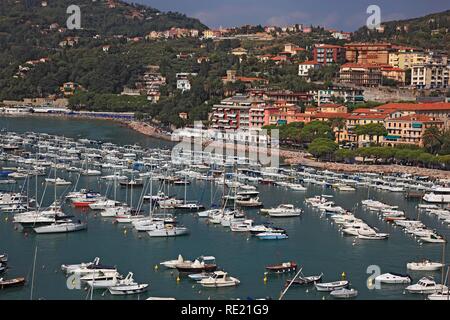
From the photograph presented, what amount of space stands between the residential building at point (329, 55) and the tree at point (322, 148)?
34.3 ft

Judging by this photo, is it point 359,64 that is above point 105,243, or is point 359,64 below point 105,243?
above

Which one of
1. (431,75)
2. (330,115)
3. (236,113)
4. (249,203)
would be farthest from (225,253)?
(431,75)

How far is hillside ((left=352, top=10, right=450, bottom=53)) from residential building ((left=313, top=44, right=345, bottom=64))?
121 inches

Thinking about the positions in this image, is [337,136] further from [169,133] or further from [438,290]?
[438,290]

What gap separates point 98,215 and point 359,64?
1564 cm

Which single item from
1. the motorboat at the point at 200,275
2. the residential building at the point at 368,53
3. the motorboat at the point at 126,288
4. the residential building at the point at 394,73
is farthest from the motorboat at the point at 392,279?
the residential building at the point at 368,53

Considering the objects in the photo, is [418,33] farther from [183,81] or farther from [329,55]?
[183,81]

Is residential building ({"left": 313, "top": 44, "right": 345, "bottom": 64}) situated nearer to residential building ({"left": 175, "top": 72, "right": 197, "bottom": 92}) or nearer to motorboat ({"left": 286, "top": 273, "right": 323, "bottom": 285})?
residential building ({"left": 175, "top": 72, "right": 197, "bottom": 92})

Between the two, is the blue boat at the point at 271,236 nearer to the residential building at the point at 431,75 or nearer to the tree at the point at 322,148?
the tree at the point at 322,148

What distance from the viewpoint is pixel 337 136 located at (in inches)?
688
